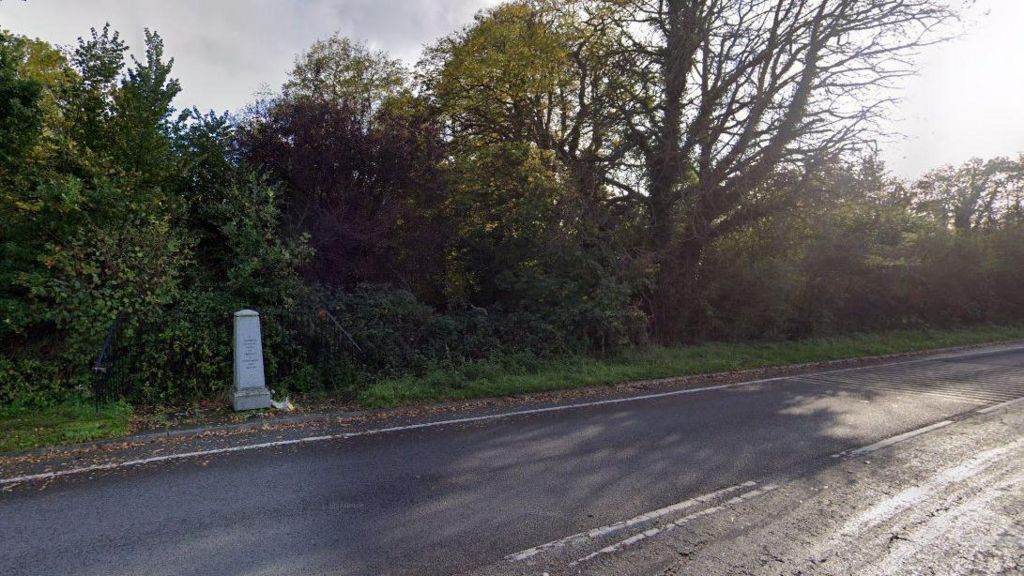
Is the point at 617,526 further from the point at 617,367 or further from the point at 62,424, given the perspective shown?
the point at 617,367

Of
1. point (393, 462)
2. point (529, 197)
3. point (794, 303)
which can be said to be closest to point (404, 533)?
point (393, 462)

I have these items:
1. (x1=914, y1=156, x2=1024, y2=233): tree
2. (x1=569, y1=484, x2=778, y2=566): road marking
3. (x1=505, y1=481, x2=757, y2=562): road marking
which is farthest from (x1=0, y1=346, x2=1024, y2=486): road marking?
(x1=914, y1=156, x2=1024, y2=233): tree

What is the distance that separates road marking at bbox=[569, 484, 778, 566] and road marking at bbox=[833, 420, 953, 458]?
1.70 metres

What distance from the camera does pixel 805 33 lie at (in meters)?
14.8

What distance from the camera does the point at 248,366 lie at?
8.07 m

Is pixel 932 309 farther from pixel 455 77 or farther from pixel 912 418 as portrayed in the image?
pixel 455 77

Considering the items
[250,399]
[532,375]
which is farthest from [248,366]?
[532,375]

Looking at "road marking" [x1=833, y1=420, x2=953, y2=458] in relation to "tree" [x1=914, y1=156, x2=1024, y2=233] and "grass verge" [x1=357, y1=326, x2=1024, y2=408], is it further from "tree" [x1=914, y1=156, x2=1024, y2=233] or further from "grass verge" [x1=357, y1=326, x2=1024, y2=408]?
"tree" [x1=914, y1=156, x2=1024, y2=233]

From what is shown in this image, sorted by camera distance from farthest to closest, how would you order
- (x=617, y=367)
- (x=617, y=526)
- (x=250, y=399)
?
(x=617, y=367) → (x=250, y=399) → (x=617, y=526)

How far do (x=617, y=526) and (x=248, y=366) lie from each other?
6.28m

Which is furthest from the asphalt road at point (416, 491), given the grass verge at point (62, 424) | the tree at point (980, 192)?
the tree at point (980, 192)

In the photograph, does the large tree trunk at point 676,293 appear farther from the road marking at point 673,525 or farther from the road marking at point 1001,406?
the road marking at point 673,525

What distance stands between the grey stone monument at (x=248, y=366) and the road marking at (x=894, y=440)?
7456 mm

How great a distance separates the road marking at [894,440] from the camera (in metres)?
5.80
